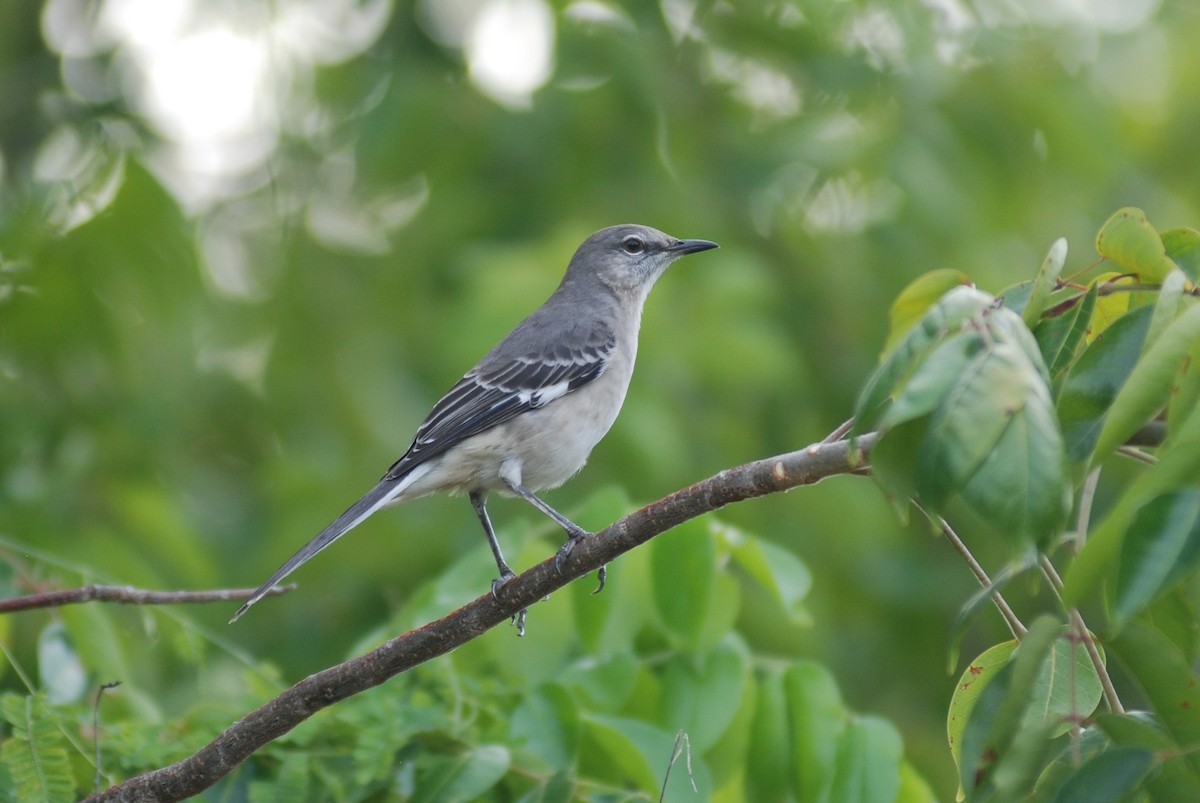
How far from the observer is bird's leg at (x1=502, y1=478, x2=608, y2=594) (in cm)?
286

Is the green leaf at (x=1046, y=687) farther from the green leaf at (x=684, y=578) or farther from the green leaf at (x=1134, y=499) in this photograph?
the green leaf at (x=684, y=578)

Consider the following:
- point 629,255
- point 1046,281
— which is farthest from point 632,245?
point 1046,281

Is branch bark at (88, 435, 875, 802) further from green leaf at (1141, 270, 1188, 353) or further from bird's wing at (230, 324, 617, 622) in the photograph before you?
bird's wing at (230, 324, 617, 622)

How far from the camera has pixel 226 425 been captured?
6816 millimetres

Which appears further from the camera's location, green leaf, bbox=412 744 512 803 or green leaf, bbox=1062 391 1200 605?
green leaf, bbox=412 744 512 803

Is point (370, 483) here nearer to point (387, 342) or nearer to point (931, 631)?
point (387, 342)

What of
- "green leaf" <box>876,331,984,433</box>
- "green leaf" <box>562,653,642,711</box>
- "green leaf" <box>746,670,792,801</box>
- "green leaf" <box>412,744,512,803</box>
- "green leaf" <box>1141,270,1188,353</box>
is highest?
"green leaf" <box>876,331,984,433</box>

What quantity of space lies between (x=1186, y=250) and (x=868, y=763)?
1559mm

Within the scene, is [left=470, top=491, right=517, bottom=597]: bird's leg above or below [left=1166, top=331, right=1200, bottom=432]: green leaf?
below

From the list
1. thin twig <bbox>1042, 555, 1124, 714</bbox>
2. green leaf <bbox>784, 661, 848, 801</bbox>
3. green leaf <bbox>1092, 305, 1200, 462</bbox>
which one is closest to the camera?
green leaf <bbox>1092, 305, 1200, 462</bbox>

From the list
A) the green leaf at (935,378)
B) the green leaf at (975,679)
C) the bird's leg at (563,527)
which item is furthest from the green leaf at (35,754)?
the green leaf at (935,378)

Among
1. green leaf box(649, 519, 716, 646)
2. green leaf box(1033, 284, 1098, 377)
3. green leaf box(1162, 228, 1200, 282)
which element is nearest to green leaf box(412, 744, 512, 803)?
green leaf box(649, 519, 716, 646)

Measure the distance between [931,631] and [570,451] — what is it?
2.95 metres

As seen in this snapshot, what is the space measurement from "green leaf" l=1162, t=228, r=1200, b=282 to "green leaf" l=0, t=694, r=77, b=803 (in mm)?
2586
